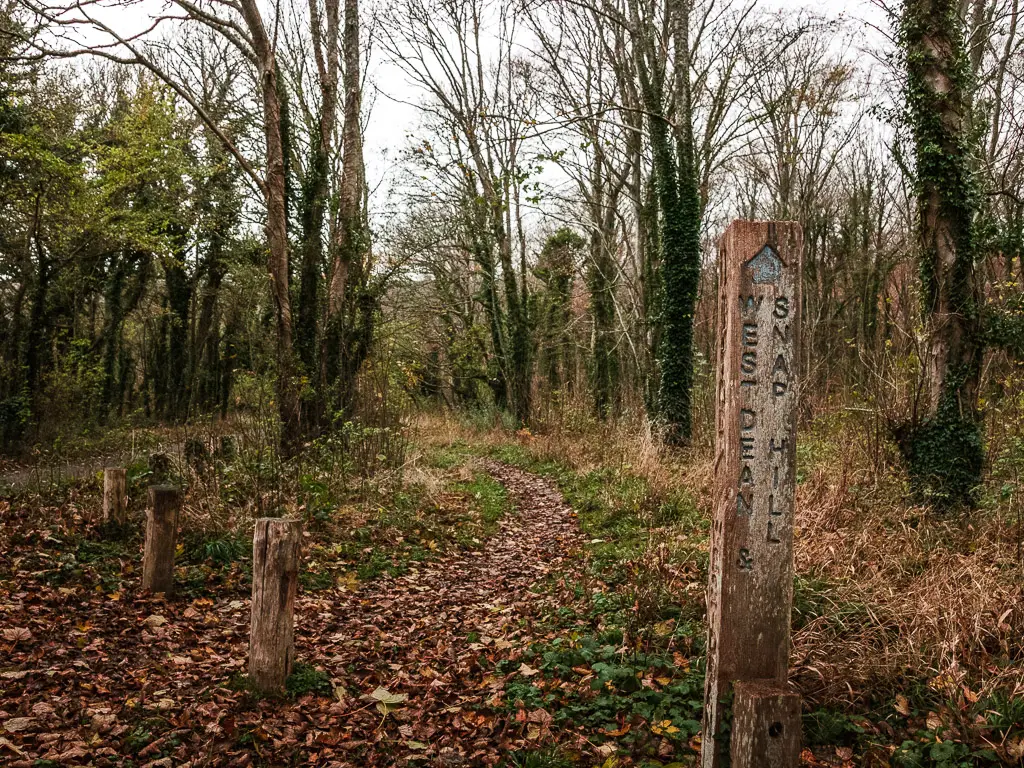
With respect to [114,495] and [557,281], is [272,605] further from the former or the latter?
[557,281]

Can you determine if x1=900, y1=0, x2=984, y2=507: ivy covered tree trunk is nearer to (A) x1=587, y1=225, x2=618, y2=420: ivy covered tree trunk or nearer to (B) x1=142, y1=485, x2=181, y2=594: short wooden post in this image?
(B) x1=142, y1=485, x2=181, y2=594: short wooden post

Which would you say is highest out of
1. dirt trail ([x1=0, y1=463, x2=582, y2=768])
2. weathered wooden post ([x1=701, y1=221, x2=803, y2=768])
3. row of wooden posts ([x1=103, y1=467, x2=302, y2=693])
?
weathered wooden post ([x1=701, y1=221, x2=803, y2=768])

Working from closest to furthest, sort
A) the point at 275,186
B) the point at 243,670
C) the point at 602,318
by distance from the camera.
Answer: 1. the point at 243,670
2. the point at 275,186
3. the point at 602,318

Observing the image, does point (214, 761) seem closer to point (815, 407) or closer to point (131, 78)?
point (815, 407)

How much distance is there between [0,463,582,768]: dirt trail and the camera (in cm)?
355

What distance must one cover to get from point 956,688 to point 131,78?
84.2ft

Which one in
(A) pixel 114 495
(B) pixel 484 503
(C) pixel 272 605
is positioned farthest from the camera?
(B) pixel 484 503

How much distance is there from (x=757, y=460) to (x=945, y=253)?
6341mm

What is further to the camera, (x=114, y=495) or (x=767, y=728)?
(x=114, y=495)

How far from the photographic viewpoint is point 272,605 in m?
4.18

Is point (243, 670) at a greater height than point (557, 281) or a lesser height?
lesser

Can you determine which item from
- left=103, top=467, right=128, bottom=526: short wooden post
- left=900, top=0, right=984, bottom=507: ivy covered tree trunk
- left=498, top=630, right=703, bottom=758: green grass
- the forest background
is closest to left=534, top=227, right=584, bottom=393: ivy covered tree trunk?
the forest background

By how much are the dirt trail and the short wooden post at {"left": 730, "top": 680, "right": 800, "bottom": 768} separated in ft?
4.71

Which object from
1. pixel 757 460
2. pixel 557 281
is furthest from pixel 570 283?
pixel 757 460
